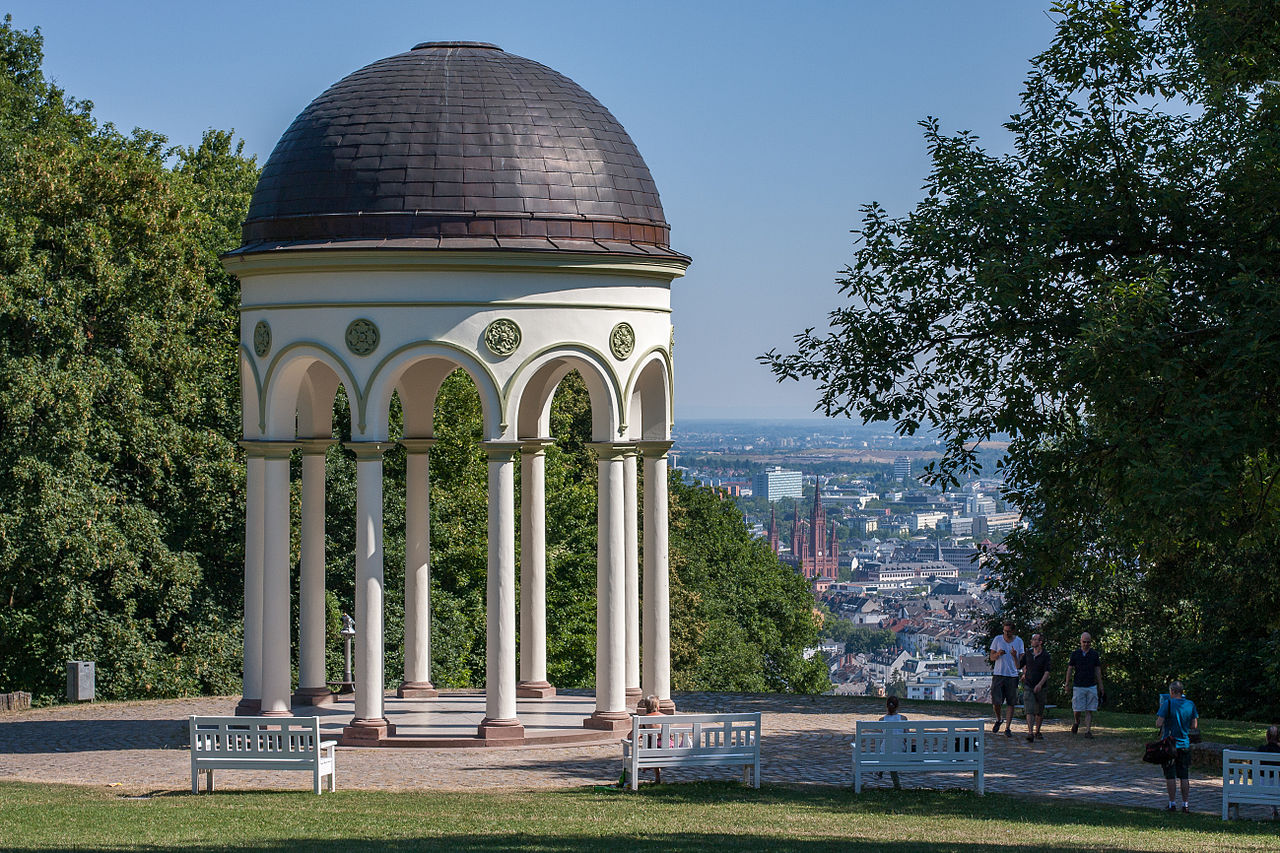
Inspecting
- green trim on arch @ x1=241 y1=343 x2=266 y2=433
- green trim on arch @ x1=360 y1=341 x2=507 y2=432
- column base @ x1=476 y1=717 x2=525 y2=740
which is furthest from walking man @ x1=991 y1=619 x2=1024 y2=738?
green trim on arch @ x1=241 y1=343 x2=266 y2=433

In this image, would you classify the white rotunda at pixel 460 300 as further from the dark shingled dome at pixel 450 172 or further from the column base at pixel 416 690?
the column base at pixel 416 690

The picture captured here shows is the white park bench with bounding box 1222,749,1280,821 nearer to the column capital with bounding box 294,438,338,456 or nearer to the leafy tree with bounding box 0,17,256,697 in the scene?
the column capital with bounding box 294,438,338,456

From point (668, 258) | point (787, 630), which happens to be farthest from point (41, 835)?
point (787, 630)

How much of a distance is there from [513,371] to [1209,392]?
1039 centimetres

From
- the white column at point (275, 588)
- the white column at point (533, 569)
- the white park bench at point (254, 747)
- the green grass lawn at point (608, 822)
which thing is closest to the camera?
the green grass lawn at point (608, 822)

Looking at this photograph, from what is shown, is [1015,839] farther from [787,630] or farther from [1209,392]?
[787,630]

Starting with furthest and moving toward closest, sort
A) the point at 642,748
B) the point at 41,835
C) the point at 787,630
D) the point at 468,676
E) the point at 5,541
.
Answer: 1. the point at 787,630
2. the point at 468,676
3. the point at 5,541
4. the point at 642,748
5. the point at 41,835

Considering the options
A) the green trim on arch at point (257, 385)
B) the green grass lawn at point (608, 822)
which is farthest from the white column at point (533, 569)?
the green grass lawn at point (608, 822)

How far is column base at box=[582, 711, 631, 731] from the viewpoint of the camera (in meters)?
24.0

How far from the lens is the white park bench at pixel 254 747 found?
19016 millimetres

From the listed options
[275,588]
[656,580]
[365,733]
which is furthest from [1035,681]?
[275,588]

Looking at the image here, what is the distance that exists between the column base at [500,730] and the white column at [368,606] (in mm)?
1414

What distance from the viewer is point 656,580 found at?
25.2 m

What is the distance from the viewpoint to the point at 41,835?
15.8m
